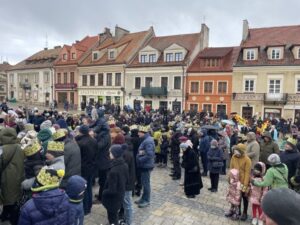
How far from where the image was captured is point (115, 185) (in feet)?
14.0

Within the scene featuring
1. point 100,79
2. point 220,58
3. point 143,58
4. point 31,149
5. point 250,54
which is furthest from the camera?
point 100,79

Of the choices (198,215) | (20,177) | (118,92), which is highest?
(118,92)

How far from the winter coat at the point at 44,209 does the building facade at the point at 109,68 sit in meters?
29.1

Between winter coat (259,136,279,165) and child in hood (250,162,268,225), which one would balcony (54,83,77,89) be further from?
child in hood (250,162,268,225)

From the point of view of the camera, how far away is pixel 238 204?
18.4 ft

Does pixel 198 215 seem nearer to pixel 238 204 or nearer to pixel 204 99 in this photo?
pixel 238 204

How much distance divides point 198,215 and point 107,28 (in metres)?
35.9

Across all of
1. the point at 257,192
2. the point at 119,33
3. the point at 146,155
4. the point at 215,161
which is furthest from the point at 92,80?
the point at 257,192

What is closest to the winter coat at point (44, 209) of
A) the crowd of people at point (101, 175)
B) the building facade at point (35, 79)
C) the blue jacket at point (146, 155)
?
the crowd of people at point (101, 175)

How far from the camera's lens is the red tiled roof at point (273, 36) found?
25.7m

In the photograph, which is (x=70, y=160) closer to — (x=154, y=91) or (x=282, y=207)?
(x=282, y=207)

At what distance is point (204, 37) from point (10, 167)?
29777 millimetres

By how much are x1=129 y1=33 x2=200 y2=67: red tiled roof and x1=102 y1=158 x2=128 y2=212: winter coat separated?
2492 centimetres

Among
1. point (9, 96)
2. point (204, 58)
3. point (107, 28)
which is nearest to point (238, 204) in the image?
point (204, 58)
